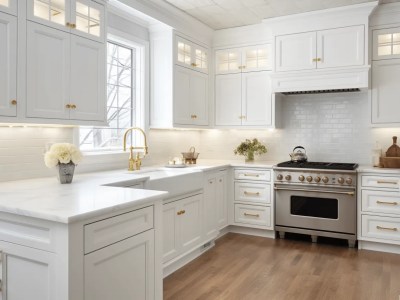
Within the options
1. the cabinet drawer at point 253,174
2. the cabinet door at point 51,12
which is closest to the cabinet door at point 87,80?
the cabinet door at point 51,12

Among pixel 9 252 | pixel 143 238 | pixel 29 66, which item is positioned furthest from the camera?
pixel 29 66

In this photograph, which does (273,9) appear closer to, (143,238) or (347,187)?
(347,187)

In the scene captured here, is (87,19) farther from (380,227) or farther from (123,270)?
(380,227)

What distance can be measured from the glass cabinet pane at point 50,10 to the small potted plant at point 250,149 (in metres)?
2.90

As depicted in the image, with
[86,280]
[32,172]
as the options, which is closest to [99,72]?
[32,172]

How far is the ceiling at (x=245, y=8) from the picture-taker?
4.00 meters

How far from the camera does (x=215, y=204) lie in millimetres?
4375

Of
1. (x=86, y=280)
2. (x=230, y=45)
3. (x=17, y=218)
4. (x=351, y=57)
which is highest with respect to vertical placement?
(x=230, y=45)

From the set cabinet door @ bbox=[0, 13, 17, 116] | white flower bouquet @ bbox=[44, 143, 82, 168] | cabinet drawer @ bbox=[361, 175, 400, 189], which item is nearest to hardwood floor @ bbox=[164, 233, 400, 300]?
cabinet drawer @ bbox=[361, 175, 400, 189]

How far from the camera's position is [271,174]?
14.8 ft

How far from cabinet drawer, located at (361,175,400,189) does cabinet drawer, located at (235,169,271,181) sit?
110cm

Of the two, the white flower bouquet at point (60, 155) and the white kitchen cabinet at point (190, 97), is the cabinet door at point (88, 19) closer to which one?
the white flower bouquet at point (60, 155)

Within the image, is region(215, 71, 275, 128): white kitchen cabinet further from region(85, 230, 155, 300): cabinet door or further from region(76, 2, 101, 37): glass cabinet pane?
region(85, 230, 155, 300): cabinet door

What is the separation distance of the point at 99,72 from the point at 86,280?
194 cm
